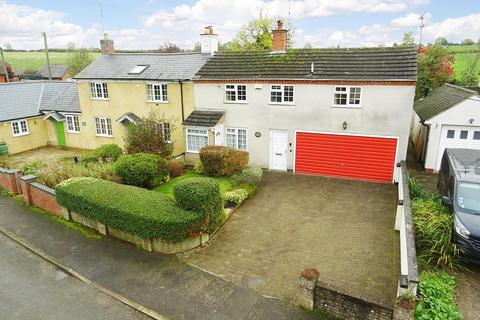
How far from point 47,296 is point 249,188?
9.17 m

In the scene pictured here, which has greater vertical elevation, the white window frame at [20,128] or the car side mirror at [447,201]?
the white window frame at [20,128]

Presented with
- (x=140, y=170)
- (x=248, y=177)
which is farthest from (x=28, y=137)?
(x=248, y=177)

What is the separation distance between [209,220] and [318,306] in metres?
4.64

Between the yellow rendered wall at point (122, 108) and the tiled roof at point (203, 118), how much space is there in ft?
3.40

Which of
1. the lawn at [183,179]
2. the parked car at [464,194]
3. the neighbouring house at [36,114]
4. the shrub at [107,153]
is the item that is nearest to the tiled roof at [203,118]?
→ the lawn at [183,179]

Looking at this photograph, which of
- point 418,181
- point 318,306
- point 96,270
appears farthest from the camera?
point 418,181

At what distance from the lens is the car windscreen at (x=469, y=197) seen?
9.91 meters

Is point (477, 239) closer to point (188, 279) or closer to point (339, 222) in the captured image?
point (339, 222)

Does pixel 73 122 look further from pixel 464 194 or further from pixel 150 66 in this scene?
pixel 464 194

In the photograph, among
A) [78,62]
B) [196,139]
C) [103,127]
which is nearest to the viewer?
[196,139]

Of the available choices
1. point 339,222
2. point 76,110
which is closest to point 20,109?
point 76,110

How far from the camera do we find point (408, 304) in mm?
7016

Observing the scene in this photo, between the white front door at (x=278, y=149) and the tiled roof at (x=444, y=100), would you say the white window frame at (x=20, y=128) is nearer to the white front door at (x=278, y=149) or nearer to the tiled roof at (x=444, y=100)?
the white front door at (x=278, y=149)

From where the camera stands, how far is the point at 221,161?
56.5ft
